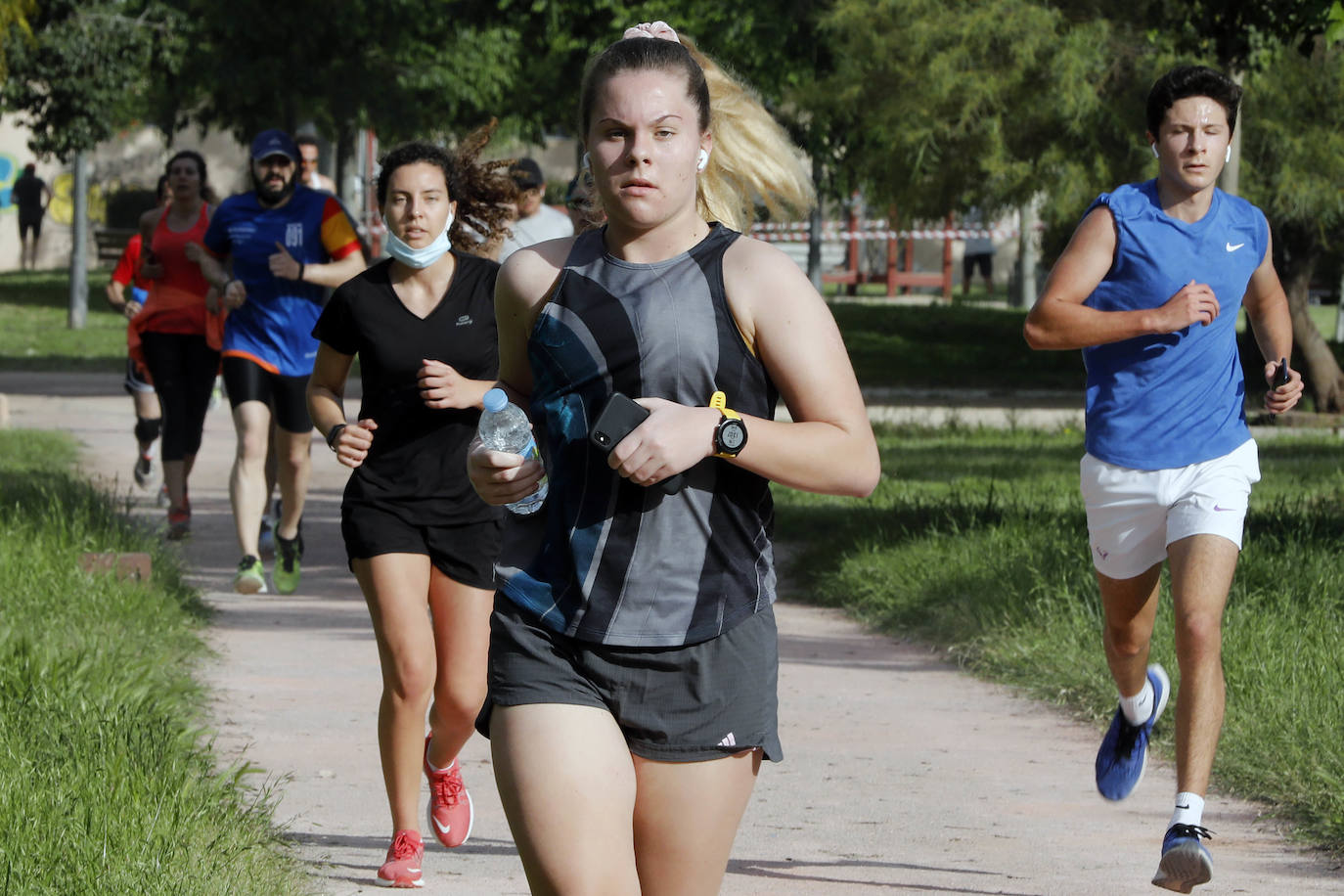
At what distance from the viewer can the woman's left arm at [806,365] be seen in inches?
127

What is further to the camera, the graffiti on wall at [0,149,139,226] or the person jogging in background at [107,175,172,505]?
the graffiti on wall at [0,149,139,226]

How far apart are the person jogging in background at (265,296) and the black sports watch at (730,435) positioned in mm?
6145

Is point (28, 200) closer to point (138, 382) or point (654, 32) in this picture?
point (138, 382)

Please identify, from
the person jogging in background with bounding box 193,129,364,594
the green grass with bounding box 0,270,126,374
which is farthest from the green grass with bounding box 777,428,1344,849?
the green grass with bounding box 0,270,126,374

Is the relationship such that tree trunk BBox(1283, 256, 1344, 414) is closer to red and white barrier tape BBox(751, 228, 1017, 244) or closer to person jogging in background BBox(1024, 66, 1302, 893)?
person jogging in background BBox(1024, 66, 1302, 893)

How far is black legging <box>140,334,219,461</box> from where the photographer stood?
1111 centimetres

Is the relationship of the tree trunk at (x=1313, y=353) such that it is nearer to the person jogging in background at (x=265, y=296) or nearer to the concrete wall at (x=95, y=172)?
the person jogging in background at (x=265, y=296)

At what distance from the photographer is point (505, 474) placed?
131 inches

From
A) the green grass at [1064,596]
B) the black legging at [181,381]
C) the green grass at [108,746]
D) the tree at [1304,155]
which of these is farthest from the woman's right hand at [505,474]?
the tree at [1304,155]

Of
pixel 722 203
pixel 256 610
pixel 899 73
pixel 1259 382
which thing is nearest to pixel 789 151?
pixel 722 203

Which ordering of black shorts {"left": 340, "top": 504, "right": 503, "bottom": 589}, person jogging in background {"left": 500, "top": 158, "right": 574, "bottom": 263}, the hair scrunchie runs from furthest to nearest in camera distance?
person jogging in background {"left": 500, "top": 158, "right": 574, "bottom": 263} → black shorts {"left": 340, "top": 504, "right": 503, "bottom": 589} → the hair scrunchie

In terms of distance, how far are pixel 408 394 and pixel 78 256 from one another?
26.0 metres

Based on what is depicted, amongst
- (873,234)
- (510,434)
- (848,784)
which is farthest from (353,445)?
(873,234)

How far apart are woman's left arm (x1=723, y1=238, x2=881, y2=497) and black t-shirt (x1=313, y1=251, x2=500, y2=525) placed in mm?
2197
